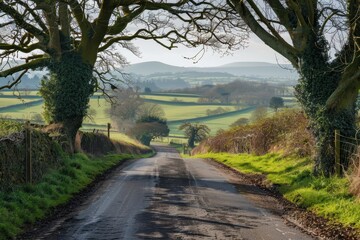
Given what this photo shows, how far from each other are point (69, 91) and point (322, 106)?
12.8 meters

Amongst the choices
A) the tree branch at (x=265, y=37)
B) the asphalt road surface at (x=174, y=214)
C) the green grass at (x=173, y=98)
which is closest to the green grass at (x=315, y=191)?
the asphalt road surface at (x=174, y=214)

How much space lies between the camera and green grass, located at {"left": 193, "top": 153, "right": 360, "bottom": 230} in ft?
36.4

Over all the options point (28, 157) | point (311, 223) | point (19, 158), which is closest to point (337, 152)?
point (311, 223)

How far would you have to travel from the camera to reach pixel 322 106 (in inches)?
606

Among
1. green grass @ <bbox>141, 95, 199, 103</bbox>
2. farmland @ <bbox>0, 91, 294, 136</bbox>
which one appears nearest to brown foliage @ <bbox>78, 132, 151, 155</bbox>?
farmland @ <bbox>0, 91, 294, 136</bbox>

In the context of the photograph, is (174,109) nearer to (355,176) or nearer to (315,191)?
(315,191)

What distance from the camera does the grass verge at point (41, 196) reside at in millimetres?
10156

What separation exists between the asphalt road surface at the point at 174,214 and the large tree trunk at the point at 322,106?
2.57 metres

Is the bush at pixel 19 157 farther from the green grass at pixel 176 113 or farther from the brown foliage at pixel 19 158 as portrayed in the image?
the green grass at pixel 176 113

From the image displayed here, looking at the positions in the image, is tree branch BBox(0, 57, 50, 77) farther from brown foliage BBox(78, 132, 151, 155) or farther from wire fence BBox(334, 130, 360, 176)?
wire fence BBox(334, 130, 360, 176)

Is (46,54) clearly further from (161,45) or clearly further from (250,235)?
(250,235)

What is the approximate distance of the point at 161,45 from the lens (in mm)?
27422

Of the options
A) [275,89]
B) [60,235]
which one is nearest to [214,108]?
[275,89]

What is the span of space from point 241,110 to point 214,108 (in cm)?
810
